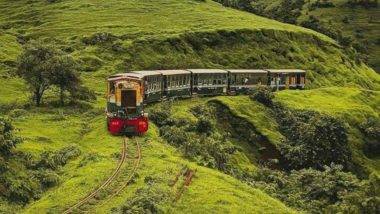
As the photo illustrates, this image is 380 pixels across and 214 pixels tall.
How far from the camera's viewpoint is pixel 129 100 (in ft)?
159

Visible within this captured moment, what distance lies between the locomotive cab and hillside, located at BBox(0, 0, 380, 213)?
1.35 m

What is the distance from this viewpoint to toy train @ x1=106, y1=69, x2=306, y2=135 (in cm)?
4819

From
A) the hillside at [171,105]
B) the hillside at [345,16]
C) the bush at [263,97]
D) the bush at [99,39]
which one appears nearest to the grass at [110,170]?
the hillside at [171,105]

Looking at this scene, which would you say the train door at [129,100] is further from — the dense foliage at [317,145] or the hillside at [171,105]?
the dense foliage at [317,145]

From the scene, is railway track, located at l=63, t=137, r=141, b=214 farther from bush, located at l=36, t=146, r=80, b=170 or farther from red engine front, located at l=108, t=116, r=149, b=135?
red engine front, located at l=108, t=116, r=149, b=135

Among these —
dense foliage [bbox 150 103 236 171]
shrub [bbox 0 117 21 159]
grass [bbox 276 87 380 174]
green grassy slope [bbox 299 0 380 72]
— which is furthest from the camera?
green grassy slope [bbox 299 0 380 72]

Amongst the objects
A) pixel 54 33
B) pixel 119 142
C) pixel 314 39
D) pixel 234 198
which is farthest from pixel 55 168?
pixel 314 39

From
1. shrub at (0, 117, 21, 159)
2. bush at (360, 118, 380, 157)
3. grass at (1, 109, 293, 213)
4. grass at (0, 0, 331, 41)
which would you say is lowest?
bush at (360, 118, 380, 157)

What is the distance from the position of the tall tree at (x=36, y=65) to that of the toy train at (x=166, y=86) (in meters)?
8.14

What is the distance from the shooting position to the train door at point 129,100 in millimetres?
48375

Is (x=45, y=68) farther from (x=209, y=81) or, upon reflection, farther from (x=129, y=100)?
(x=209, y=81)

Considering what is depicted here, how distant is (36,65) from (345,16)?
143m

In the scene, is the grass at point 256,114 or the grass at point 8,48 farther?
the grass at point 8,48

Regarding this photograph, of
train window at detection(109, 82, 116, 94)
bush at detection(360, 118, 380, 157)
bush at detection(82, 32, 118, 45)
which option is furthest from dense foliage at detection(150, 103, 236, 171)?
bush at detection(82, 32, 118, 45)
